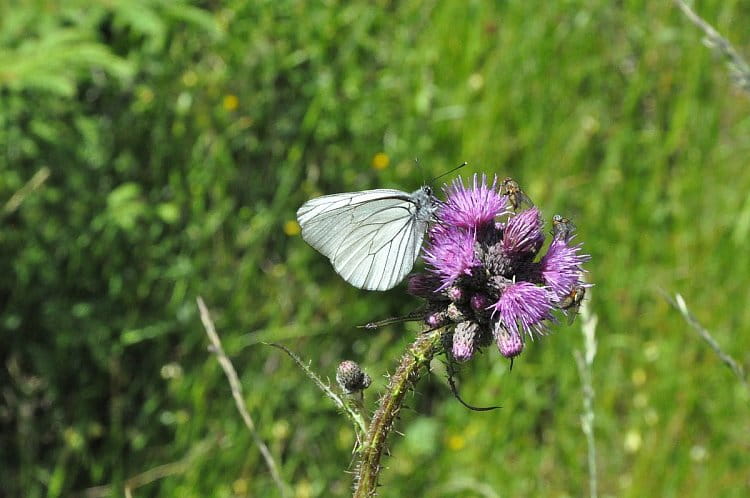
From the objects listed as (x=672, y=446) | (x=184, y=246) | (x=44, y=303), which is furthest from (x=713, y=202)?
(x=44, y=303)

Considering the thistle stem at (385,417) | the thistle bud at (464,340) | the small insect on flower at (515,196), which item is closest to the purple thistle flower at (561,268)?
the small insect on flower at (515,196)

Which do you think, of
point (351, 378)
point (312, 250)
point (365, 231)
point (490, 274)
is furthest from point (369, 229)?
point (312, 250)

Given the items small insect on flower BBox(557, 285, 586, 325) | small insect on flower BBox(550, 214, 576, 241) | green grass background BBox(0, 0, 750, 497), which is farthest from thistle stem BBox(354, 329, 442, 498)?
green grass background BBox(0, 0, 750, 497)

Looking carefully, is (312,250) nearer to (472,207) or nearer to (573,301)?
(472,207)

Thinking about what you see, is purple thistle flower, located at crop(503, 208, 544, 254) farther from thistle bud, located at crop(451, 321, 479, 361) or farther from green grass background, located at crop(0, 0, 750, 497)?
green grass background, located at crop(0, 0, 750, 497)

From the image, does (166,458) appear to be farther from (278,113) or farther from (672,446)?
(672,446)
